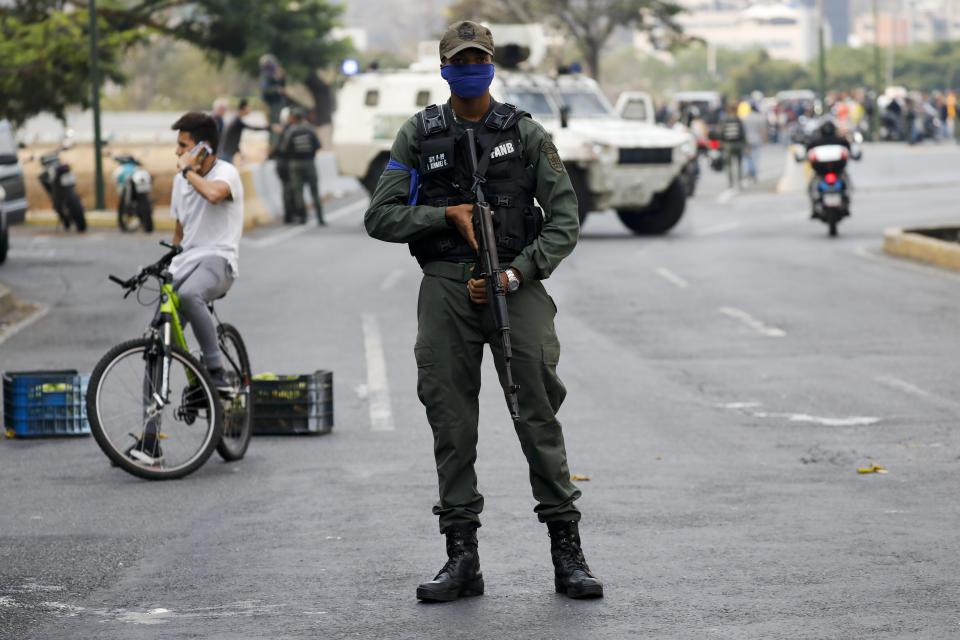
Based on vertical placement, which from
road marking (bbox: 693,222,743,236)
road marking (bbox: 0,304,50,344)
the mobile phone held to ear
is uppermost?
the mobile phone held to ear

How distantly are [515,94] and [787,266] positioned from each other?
248 inches

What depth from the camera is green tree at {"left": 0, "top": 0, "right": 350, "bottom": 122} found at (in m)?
30.0

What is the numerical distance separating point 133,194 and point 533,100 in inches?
240

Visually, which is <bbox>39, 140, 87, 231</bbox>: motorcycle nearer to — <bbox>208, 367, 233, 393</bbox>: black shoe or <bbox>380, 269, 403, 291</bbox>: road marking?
<bbox>380, 269, 403, 291</bbox>: road marking

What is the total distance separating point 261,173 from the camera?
2948 cm

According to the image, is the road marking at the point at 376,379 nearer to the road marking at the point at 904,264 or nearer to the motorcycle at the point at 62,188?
the road marking at the point at 904,264

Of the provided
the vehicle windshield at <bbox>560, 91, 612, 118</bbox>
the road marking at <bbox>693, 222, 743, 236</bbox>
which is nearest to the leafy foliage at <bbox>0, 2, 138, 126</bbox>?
the vehicle windshield at <bbox>560, 91, 612, 118</bbox>

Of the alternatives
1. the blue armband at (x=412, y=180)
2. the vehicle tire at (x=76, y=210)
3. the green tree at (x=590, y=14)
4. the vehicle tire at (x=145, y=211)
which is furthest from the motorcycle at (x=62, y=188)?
the green tree at (x=590, y=14)

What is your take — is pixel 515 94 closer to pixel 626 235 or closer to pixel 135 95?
pixel 626 235

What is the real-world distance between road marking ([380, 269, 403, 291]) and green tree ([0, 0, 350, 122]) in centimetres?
1165

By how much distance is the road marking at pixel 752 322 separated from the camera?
573 inches

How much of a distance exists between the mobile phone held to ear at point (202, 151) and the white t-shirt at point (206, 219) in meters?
0.09

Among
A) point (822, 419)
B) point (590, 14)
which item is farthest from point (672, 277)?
point (590, 14)

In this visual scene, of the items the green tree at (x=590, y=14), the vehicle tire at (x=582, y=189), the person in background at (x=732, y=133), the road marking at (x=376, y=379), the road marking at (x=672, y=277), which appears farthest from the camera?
the green tree at (x=590, y=14)
